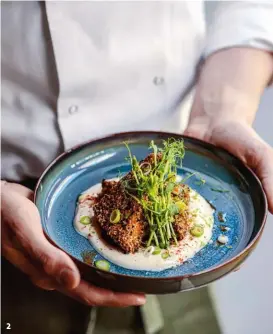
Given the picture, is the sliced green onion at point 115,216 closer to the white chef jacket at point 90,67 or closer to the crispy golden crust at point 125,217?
the crispy golden crust at point 125,217

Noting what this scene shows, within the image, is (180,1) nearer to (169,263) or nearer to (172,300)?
(169,263)

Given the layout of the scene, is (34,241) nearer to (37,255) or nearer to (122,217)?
(37,255)

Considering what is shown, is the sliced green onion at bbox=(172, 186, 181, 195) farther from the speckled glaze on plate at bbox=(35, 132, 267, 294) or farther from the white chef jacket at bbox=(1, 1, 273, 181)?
the white chef jacket at bbox=(1, 1, 273, 181)

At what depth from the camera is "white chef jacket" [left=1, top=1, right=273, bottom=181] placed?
0.92m

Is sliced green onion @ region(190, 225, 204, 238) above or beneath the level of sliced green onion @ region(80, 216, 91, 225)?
above

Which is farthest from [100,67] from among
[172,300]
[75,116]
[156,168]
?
[172,300]

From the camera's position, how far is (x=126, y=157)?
0.91 metres

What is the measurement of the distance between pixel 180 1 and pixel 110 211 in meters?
0.42

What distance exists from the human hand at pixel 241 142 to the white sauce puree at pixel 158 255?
10 cm

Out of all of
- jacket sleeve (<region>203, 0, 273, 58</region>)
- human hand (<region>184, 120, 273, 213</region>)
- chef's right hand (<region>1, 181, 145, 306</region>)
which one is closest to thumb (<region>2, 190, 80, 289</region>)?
chef's right hand (<region>1, 181, 145, 306</region>)

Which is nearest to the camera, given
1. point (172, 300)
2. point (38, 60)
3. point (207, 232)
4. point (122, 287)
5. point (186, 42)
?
point (122, 287)

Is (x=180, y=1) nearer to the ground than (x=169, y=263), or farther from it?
farther from it

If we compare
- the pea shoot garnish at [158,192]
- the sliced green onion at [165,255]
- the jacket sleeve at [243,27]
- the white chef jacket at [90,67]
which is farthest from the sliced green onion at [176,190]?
the jacket sleeve at [243,27]

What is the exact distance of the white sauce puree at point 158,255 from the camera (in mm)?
757
